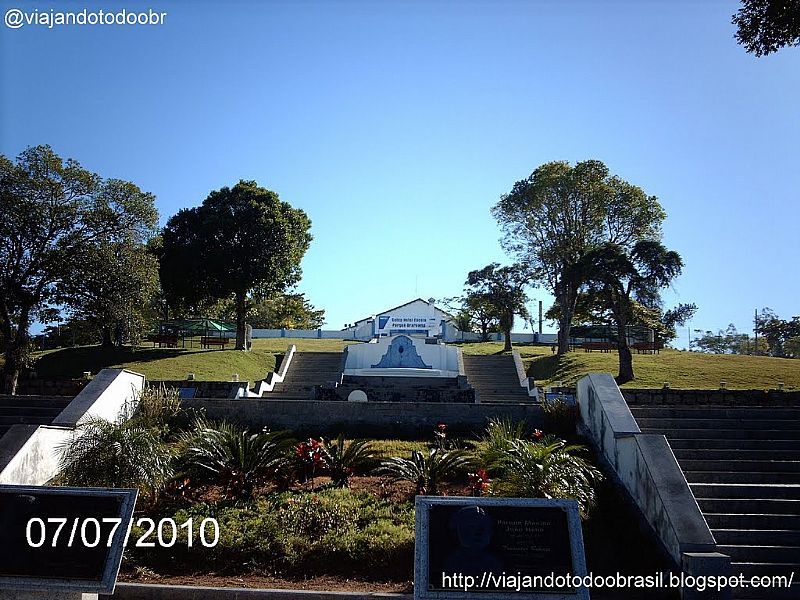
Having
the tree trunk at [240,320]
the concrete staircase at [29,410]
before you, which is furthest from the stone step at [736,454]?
the tree trunk at [240,320]

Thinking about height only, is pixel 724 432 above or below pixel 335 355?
below

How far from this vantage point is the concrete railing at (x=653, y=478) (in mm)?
7629

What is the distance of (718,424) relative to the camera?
11.5 meters

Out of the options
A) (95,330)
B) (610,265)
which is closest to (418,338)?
(610,265)

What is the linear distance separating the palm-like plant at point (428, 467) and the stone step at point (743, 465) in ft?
10.6

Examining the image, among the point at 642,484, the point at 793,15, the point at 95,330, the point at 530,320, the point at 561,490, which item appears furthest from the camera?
the point at 530,320

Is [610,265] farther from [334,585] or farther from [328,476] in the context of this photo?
[334,585]

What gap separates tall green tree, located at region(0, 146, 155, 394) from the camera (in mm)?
19125

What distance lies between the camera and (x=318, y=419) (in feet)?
44.2

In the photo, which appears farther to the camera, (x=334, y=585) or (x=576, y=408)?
(x=576, y=408)

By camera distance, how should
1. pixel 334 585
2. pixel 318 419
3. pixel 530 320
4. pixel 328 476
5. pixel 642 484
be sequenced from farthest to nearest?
pixel 530 320 → pixel 318 419 → pixel 328 476 → pixel 642 484 → pixel 334 585

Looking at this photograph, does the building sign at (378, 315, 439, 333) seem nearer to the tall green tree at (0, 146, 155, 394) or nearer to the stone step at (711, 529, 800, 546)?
the tall green tree at (0, 146, 155, 394)

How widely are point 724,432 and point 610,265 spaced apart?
12470mm

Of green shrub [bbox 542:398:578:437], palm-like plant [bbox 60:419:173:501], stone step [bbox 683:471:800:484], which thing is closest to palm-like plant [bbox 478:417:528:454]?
green shrub [bbox 542:398:578:437]
